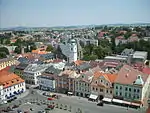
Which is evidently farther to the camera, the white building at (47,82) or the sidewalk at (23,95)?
the white building at (47,82)

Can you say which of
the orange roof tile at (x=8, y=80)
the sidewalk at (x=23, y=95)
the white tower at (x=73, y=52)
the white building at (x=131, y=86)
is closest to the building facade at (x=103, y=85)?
the white building at (x=131, y=86)

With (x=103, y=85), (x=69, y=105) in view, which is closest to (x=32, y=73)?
(x=69, y=105)

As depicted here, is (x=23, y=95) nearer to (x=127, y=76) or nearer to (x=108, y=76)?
(x=108, y=76)

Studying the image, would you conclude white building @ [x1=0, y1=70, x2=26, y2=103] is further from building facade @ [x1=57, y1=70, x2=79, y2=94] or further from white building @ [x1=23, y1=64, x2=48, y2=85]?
building facade @ [x1=57, y1=70, x2=79, y2=94]

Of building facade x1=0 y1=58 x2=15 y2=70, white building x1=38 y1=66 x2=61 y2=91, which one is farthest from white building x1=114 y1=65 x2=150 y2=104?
building facade x1=0 y1=58 x2=15 y2=70

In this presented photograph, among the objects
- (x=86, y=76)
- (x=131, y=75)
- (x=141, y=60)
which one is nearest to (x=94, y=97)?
(x=86, y=76)

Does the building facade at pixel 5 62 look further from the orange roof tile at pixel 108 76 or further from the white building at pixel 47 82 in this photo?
the orange roof tile at pixel 108 76
